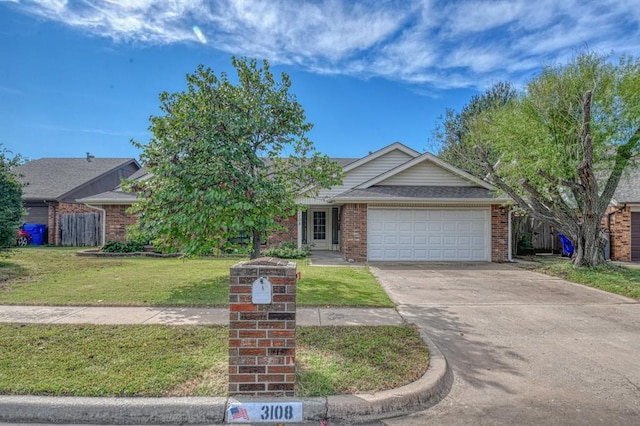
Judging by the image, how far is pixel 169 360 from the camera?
149 inches

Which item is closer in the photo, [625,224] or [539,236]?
[625,224]

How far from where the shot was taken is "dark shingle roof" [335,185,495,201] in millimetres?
12891

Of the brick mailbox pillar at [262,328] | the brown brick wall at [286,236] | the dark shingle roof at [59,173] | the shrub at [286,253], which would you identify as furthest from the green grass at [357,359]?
the dark shingle roof at [59,173]

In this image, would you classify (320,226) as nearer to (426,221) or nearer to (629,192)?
(426,221)

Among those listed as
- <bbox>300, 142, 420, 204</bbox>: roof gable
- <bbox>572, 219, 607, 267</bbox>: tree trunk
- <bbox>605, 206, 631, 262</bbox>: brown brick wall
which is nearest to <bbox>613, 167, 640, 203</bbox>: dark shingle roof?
<bbox>605, 206, 631, 262</bbox>: brown brick wall

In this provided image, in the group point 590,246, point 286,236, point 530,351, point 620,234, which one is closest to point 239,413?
point 530,351

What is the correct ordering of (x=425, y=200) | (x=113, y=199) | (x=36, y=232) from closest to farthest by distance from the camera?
(x=425, y=200)
(x=113, y=199)
(x=36, y=232)

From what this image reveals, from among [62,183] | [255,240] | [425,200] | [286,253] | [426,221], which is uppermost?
[62,183]

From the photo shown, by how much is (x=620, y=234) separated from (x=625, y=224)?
46 centimetres

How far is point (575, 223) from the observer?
11445mm

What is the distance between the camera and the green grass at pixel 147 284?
6.53 metres

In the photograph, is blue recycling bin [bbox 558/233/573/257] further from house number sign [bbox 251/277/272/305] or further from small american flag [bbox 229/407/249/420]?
small american flag [bbox 229/407/249/420]

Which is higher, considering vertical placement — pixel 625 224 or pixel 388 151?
pixel 388 151

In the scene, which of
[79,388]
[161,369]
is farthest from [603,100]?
[79,388]
